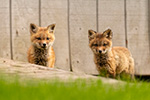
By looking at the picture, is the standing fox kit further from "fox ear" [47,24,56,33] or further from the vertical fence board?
the vertical fence board

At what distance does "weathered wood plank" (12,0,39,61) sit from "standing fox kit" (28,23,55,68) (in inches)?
10.2

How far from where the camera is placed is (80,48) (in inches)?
225

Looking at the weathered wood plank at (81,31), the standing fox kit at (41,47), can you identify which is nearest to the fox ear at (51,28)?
the standing fox kit at (41,47)

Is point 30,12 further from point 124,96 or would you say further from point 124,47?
point 124,96

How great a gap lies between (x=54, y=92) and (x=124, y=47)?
362cm

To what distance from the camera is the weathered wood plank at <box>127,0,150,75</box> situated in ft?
19.1

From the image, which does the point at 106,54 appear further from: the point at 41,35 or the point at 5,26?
the point at 5,26

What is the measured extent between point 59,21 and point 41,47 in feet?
2.24

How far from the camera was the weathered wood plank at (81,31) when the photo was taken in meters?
5.66

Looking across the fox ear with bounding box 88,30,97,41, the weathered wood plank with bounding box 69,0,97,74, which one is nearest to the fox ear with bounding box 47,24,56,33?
the weathered wood plank with bounding box 69,0,97,74

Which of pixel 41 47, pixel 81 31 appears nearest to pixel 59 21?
pixel 81 31

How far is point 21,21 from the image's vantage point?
18.4 ft

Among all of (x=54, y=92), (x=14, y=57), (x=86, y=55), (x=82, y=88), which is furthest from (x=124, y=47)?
(x=54, y=92)

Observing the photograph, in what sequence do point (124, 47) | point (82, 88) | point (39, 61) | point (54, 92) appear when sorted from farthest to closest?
point (124, 47) → point (39, 61) → point (82, 88) → point (54, 92)
